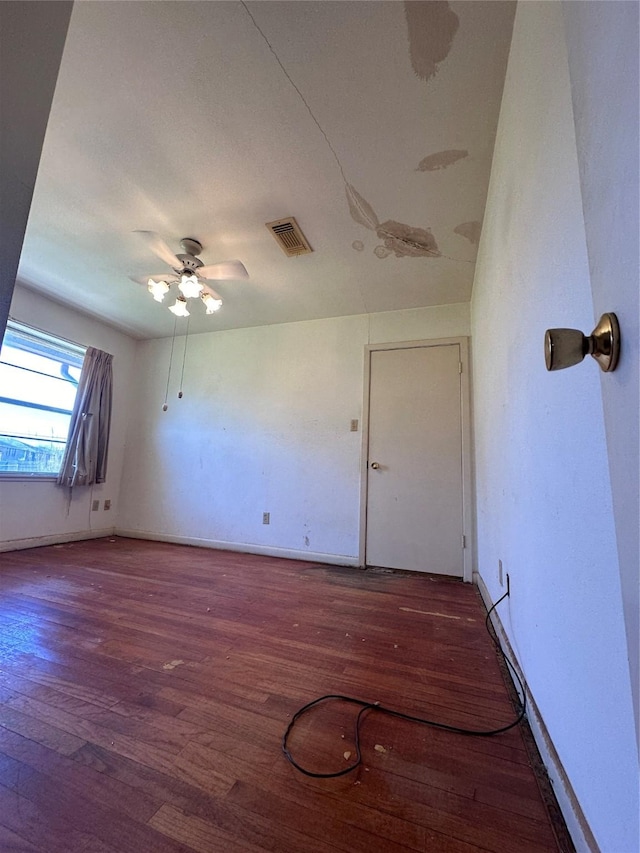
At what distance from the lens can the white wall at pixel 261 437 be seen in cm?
316

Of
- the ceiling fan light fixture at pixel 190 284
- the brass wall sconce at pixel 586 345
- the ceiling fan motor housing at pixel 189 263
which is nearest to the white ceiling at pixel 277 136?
the ceiling fan motor housing at pixel 189 263

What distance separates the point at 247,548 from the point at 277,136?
3.26m

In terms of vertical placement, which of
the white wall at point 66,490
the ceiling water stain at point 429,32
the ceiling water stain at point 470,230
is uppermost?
the ceiling water stain at point 429,32

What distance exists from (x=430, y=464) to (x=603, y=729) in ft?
7.69

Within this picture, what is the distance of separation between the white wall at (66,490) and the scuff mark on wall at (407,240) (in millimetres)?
3352

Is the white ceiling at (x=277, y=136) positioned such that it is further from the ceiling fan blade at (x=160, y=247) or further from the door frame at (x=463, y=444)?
the door frame at (x=463, y=444)

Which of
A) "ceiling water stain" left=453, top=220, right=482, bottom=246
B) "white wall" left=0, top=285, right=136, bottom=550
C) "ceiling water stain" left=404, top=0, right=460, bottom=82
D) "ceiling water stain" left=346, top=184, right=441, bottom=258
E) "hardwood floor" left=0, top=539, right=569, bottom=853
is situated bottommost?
"hardwood floor" left=0, top=539, right=569, bottom=853

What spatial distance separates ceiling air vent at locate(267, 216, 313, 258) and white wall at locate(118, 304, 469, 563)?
107 centimetres

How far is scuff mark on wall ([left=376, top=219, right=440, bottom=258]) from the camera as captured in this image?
2184 millimetres

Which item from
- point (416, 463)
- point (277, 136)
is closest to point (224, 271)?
point (277, 136)

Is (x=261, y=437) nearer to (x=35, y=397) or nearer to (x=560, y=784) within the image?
(x=35, y=397)

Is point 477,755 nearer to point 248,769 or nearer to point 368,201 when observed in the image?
point 248,769

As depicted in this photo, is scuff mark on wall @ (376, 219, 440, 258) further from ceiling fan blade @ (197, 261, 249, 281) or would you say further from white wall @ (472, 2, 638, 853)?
ceiling fan blade @ (197, 261, 249, 281)

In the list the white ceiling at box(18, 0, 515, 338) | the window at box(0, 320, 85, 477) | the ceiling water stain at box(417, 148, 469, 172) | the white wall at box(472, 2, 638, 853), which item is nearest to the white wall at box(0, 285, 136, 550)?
the window at box(0, 320, 85, 477)
